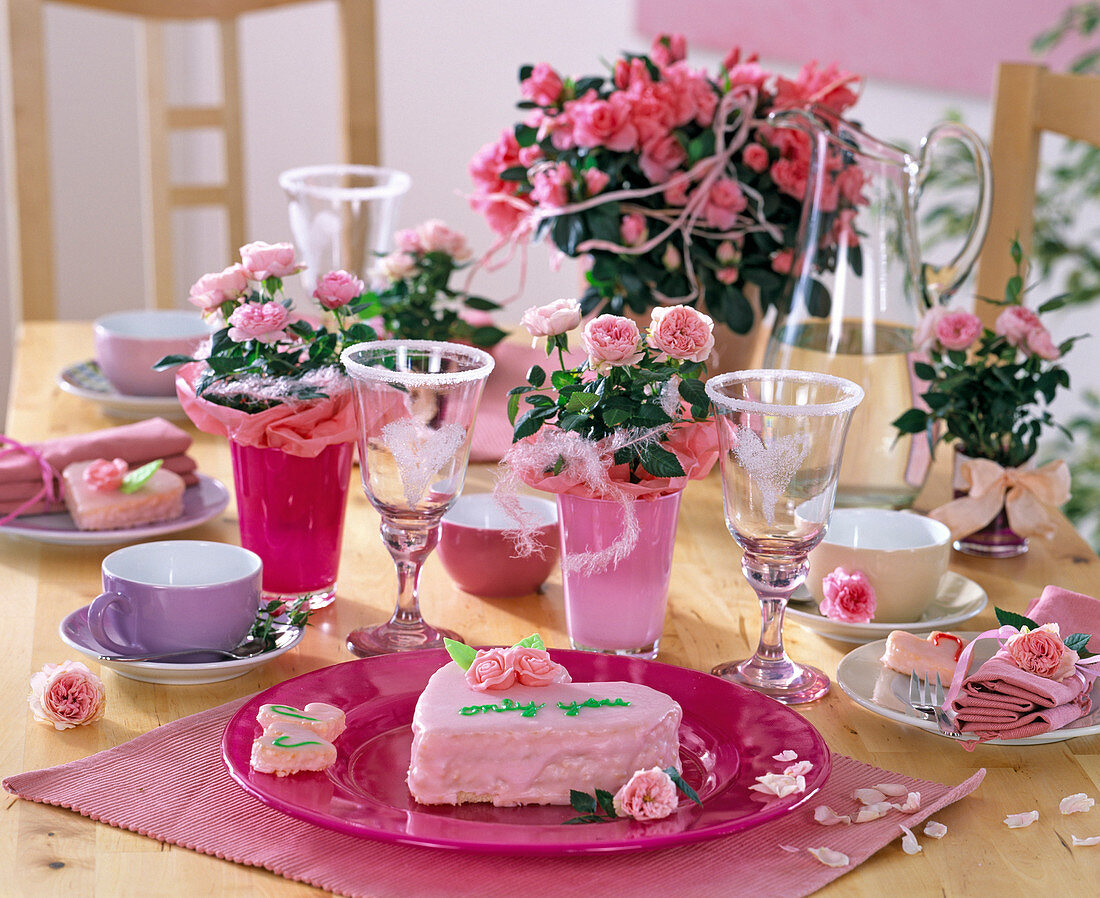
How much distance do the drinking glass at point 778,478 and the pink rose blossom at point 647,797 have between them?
0.70 ft

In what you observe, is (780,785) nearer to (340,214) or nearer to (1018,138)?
(340,214)

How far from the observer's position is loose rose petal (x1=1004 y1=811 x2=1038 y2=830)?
2.40 ft

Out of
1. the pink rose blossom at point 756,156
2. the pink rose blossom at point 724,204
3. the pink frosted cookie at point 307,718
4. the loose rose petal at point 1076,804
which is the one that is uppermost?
the pink rose blossom at point 756,156

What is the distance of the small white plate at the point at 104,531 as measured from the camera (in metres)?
1.08

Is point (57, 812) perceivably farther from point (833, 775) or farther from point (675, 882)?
point (833, 775)

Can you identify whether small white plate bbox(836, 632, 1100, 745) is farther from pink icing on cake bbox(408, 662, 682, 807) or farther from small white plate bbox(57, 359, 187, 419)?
small white plate bbox(57, 359, 187, 419)

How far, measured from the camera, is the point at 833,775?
77 centimetres

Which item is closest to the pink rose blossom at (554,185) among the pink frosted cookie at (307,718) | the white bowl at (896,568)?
the white bowl at (896,568)

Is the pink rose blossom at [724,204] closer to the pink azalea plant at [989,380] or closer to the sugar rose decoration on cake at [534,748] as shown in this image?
the pink azalea plant at [989,380]

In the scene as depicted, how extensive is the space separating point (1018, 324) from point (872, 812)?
59 cm

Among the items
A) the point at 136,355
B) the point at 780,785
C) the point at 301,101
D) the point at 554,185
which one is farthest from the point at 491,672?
the point at 301,101

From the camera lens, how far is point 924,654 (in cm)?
87

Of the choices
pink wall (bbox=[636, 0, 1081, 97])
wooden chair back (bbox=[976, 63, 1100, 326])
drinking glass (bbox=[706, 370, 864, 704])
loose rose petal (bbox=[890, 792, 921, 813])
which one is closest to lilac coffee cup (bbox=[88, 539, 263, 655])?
drinking glass (bbox=[706, 370, 864, 704])

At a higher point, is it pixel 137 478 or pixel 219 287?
pixel 219 287
